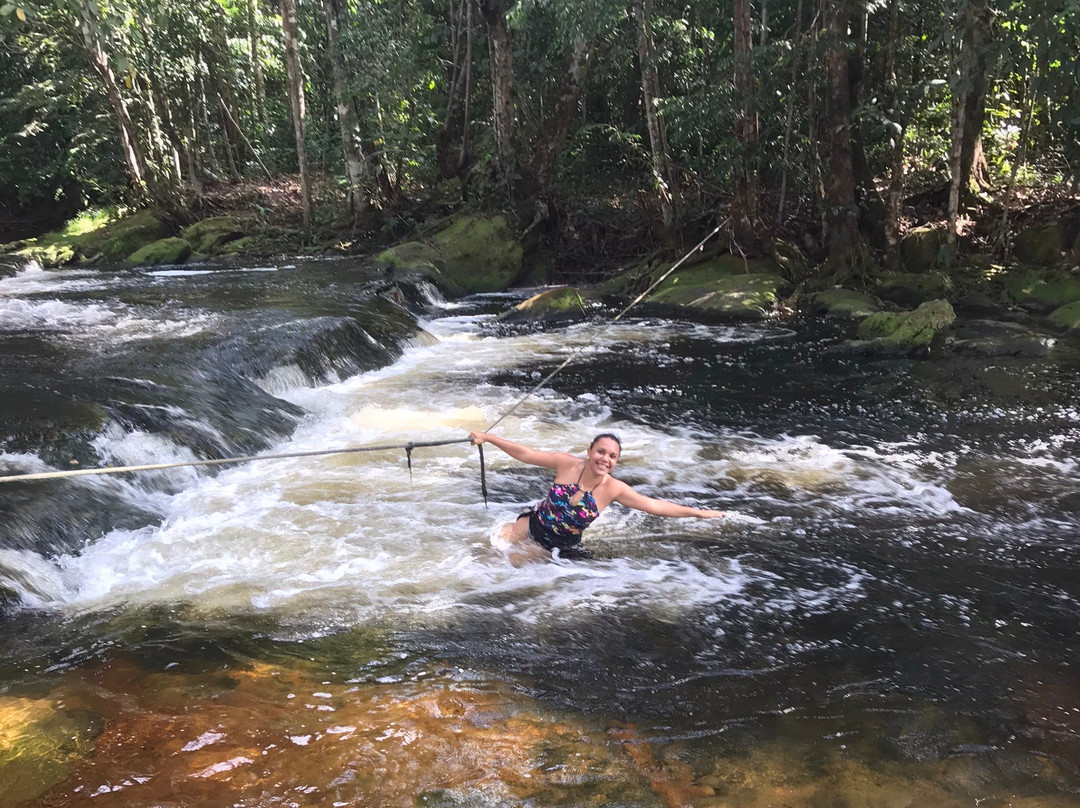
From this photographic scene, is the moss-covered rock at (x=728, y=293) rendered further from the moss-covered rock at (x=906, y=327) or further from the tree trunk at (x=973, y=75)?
the tree trunk at (x=973, y=75)

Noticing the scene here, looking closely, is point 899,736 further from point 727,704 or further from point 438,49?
point 438,49

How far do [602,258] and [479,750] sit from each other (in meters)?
14.8

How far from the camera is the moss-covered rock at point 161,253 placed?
1858cm

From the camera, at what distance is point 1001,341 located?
1035 centimetres

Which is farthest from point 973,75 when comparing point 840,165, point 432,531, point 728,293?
point 432,531

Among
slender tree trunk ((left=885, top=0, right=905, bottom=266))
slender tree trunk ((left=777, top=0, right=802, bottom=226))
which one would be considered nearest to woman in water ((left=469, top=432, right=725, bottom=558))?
slender tree trunk ((left=885, top=0, right=905, bottom=266))

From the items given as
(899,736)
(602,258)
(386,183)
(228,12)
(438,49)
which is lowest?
(899,736)

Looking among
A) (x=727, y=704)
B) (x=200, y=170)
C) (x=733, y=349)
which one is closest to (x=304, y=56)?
(x=200, y=170)

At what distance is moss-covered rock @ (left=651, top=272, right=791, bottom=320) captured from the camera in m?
12.8

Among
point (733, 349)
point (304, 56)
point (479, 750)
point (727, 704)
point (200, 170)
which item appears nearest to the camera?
point (479, 750)

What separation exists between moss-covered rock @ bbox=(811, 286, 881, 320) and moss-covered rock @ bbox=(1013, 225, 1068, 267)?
2.75m

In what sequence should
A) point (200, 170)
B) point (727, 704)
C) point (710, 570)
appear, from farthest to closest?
point (200, 170)
point (710, 570)
point (727, 704)

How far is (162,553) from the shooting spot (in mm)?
5219

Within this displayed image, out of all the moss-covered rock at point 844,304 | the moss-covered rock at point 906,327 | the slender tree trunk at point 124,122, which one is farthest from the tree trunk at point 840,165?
the slender tree trunk at point 124,122
